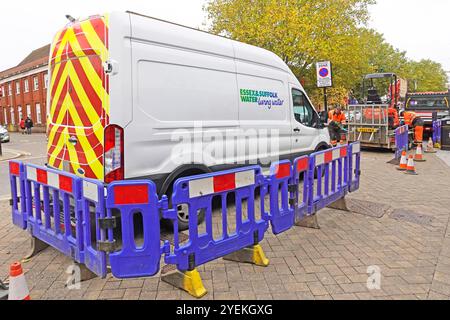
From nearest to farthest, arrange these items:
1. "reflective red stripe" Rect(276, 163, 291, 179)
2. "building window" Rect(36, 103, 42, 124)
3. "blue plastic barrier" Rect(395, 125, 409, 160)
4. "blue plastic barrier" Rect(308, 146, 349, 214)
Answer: "reflective red stripe" Rect(276, 163, 291, 179)
"blue plastic barrier" Rect(308, 146, 349, 214)
"blue plastic barrier" Rect(395, 125, 409, 160)
"building window" Rect(36, 103, 42, 124)

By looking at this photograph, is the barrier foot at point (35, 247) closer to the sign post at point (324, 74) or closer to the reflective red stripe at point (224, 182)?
the reflective red stripe at point (224, 182)

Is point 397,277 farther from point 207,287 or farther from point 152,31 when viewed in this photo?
point 152,31

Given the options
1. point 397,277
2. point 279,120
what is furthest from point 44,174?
point 279,120

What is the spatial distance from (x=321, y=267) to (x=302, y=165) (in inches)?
49.6

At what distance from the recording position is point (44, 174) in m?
3.49

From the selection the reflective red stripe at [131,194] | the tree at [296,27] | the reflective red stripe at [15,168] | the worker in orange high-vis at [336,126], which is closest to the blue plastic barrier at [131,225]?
the reflective red stripe at [131,194]

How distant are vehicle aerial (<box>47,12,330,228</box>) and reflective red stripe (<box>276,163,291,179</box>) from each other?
1.25 meters

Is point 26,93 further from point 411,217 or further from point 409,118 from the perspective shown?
point 411,217

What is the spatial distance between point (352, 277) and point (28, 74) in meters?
42.7

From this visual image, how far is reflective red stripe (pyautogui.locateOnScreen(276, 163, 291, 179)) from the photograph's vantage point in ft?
12.6

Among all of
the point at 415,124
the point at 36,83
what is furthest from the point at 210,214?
the point at 36,83

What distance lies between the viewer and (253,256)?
3633 mm

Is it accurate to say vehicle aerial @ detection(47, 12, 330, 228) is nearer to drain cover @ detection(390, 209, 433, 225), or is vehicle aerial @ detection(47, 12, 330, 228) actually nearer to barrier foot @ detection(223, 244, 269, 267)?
barrier foot @ detection(223, 244, 269, 267)

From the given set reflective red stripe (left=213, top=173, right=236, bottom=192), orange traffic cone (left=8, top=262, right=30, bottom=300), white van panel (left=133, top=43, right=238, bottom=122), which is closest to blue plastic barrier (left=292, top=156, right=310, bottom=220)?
reflective red stripe (left=213, top=173, right=236, bottom=192)
